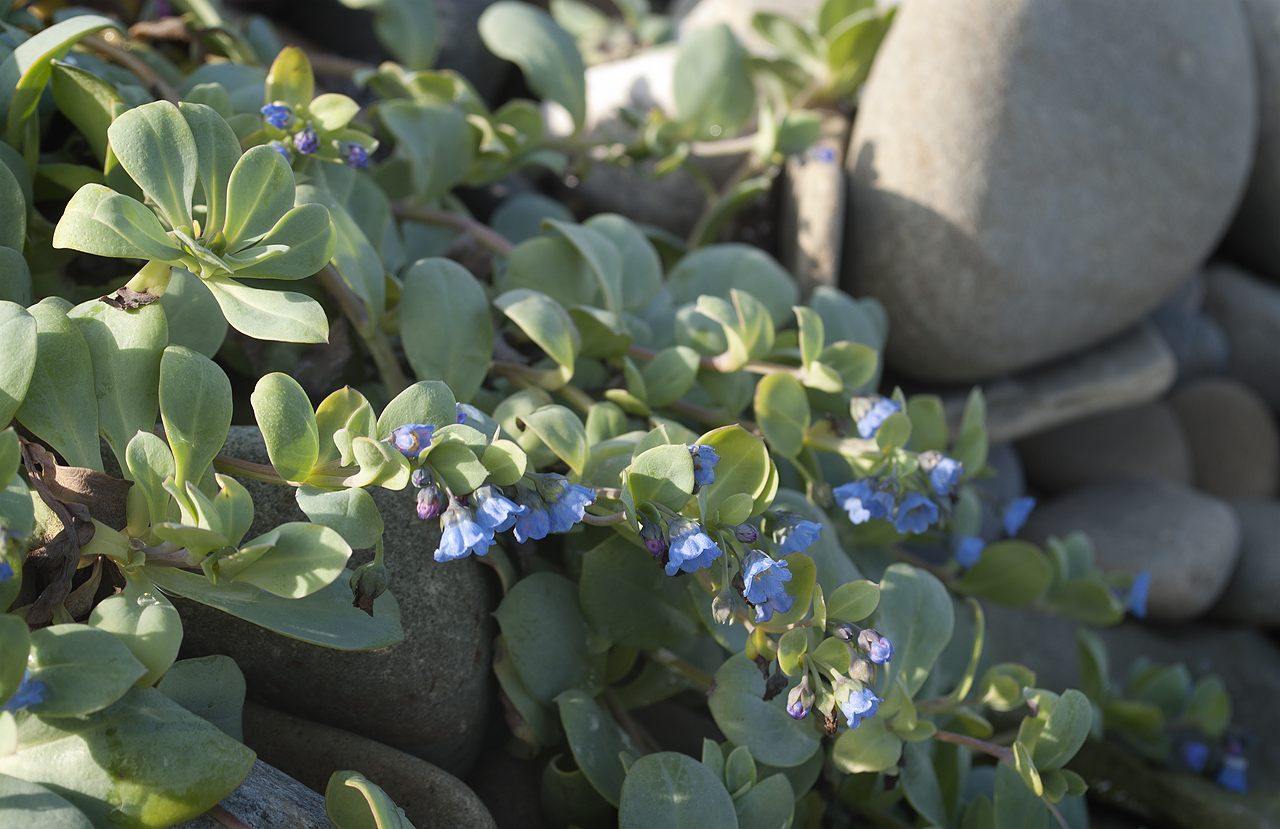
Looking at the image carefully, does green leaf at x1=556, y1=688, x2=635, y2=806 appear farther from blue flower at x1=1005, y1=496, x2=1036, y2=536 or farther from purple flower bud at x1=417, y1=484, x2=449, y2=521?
blue flower at x1=1005, y1=496, x2=1036, y2=536

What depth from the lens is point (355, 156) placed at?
3.15 feet

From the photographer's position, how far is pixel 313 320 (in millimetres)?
726

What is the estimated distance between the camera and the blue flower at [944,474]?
911 mm

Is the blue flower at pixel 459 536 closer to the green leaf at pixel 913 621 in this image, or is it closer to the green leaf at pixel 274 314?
the green leaf at pixel 274 314

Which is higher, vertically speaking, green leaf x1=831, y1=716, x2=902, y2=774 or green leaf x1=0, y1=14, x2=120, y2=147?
green leaf x1=0, y1=14, x2=120, y2=147

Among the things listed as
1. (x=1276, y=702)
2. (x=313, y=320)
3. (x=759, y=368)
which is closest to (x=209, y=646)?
(x=313, y=320)

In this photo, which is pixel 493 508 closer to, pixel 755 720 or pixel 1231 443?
pixel 755 720

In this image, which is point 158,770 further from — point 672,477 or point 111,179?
point 111,179

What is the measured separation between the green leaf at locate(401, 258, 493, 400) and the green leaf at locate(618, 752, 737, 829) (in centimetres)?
39

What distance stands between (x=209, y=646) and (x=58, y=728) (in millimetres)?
235

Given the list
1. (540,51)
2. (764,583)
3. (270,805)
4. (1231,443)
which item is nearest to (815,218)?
(540,51)

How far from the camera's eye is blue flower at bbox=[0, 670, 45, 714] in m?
0.58

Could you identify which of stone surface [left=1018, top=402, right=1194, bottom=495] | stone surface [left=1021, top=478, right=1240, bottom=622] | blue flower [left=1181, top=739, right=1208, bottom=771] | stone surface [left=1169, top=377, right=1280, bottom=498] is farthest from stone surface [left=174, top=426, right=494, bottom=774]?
stone surface [left=1169, top=377, right=1280, bottom=498]

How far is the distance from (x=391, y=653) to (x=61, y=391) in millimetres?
343
